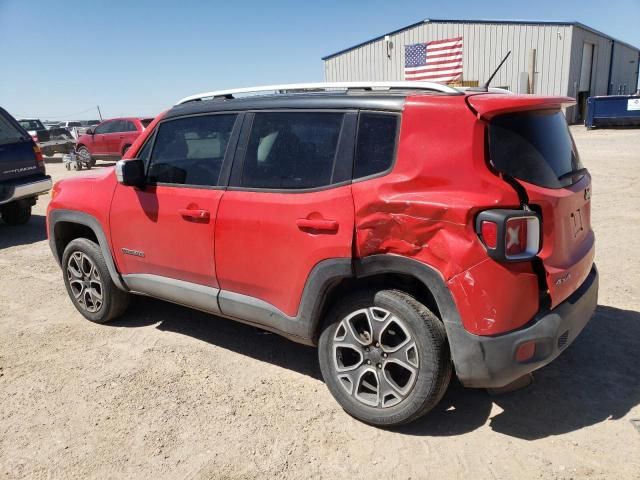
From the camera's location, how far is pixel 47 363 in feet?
12.2

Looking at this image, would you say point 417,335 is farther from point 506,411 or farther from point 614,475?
point 614,475

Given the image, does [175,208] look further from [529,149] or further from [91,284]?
[529,149]

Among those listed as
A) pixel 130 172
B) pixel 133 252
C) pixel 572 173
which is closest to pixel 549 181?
pixel 572 173

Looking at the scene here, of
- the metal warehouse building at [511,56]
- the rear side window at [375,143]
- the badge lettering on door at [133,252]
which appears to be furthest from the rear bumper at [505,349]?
the metal warehouse building at [511,56]

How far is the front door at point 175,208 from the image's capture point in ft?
11.0

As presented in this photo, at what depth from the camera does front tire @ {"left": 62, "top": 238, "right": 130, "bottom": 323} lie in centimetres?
416

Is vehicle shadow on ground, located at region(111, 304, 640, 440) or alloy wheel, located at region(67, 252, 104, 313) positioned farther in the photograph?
alloy wheel, located at region(67, 252, 104, 313)

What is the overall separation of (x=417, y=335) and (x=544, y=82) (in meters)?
30.9

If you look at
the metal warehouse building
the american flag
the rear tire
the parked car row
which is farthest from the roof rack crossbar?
the american flag

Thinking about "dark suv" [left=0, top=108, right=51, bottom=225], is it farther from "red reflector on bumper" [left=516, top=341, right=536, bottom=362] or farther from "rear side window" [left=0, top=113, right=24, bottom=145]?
"red reflector on bumper" [left=516, top=341, right=536, bottom=362]

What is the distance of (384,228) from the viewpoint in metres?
2.57

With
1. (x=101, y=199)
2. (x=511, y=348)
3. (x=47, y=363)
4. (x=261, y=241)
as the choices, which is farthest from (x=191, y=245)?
(x=511, y=348)

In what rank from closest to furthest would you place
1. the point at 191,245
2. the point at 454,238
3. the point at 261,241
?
the point at 454,238 → the point at 261,241 → the point at 191,245

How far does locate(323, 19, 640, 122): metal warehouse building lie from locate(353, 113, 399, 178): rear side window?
2576cm
